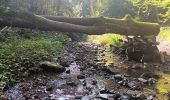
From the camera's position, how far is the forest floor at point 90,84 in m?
8.11

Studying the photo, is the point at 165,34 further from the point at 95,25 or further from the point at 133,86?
the point at 133,86

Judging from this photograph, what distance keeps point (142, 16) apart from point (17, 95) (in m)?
24.4

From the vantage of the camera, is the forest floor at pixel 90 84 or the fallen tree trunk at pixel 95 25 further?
the fallen tree trunk at pixel 95 25

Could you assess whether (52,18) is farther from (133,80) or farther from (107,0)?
(107,0)

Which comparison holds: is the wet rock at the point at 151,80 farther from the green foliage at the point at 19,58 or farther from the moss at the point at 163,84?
the green foliage at the point at 19,58

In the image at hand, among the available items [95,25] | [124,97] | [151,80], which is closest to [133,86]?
[151,80]

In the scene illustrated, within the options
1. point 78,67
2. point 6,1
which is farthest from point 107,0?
point 78,67

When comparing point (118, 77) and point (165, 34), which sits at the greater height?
point (165, 34)

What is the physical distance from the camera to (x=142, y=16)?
30.6 meters

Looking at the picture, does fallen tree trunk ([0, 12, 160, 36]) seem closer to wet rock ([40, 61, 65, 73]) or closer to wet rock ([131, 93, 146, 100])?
wet rock ([40, 61, 65, 73])

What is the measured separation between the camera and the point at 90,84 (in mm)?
9578

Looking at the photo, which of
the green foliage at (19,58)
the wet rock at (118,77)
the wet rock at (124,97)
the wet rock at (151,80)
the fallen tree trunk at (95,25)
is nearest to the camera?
the wet rock at (124,97)

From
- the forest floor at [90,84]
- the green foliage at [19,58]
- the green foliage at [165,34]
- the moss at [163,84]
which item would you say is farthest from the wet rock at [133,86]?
the green foliage at [165,34]

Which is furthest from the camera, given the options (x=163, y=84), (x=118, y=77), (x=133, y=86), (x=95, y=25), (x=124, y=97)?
(x=95, y=25)
